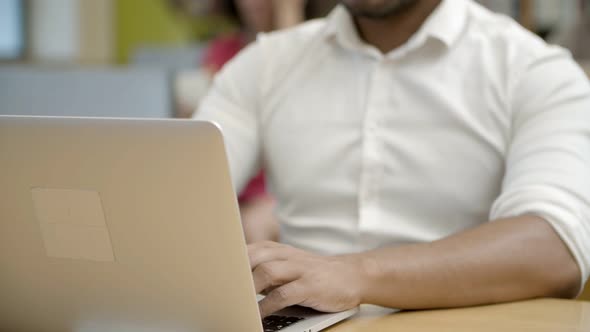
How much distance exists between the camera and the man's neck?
1.50m

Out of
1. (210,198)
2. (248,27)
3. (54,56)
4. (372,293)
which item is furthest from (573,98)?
(54,56)

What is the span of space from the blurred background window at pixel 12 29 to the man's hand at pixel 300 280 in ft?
16.8

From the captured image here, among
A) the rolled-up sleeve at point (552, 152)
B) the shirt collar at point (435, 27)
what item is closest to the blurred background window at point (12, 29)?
the shirt collar at point (435, 27)

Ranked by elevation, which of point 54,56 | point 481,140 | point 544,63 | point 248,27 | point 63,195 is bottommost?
point 54,56

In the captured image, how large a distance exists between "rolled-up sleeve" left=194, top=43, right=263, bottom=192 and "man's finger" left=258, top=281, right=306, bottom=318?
2.04 ft

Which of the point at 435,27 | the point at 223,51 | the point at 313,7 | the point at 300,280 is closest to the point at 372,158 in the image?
the point at 435,27

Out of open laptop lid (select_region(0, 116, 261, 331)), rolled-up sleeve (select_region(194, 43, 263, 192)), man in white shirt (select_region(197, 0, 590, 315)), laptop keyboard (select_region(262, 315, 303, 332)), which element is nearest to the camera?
open laptop lid (select_region(0, 116, 261, 331))

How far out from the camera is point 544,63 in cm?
135

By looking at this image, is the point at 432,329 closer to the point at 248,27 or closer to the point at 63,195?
the point at 63,195

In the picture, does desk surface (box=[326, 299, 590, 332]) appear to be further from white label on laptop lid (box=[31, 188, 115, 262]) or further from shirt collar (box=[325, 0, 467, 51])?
shirt collar (box=[325, 0, 467, 51])

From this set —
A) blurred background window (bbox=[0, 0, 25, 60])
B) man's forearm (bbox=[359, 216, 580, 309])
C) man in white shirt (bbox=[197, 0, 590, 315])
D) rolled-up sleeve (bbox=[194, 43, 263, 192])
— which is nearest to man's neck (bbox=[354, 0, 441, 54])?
man in white shirt (bbox=[197, 0, 590, 315])

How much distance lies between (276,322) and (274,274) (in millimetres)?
45

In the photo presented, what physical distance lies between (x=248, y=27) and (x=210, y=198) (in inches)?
83.5

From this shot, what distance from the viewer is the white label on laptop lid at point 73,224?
0.84 m
